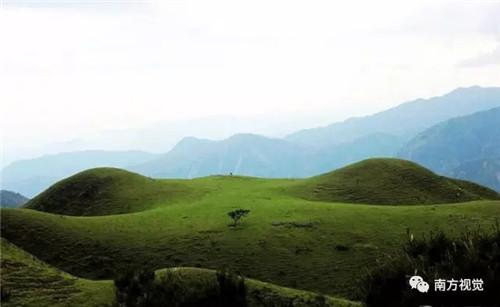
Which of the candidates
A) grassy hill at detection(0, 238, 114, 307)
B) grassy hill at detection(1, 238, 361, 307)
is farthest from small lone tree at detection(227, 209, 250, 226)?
grassy hill at detection(1, 238, 361, 307)

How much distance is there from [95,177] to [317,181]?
44651 millimetres

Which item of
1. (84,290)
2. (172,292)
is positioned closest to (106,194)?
(84,290)

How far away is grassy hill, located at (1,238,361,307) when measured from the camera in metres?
28.8

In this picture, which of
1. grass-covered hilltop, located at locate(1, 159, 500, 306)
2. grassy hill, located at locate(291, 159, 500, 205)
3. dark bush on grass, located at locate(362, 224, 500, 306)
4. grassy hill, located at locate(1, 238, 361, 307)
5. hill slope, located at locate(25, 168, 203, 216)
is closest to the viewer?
dark bush on grass, located at locate(362, 224, 500, 306)

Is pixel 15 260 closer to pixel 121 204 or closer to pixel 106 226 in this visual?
pixel 106 226

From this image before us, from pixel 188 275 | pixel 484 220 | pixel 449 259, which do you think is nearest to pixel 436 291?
pixel 449 259

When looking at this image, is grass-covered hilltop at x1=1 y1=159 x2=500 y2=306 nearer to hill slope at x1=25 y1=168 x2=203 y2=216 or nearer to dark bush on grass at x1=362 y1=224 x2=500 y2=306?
hill slope at x1=25 y1=168 x2=203 y2=216

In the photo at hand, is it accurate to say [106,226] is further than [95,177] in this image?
No

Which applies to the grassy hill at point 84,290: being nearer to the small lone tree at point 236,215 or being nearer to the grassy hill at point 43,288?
the grassy hill at point 43,288

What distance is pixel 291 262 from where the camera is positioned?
171ft

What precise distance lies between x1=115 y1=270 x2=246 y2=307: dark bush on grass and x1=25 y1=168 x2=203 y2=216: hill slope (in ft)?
194

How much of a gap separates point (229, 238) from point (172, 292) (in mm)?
33905

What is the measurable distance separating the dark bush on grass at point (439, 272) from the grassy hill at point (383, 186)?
6165 centimetres

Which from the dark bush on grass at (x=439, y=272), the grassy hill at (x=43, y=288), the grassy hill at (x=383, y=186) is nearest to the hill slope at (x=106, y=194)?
the grassy hill at (x=383, y=186)
